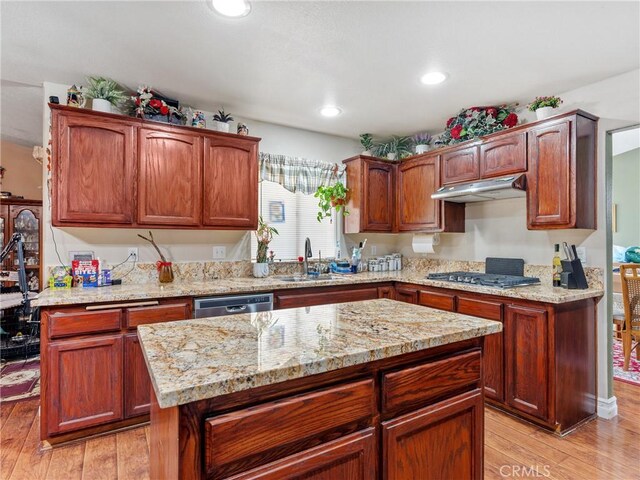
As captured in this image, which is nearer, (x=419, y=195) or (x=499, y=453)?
(x=499, y=453)

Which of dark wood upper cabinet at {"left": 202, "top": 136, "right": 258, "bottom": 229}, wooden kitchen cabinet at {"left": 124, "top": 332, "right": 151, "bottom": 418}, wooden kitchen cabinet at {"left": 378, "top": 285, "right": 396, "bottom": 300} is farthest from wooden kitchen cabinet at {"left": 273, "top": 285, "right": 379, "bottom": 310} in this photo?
wooden kitchen cabinet at {"left": 124, "top": 332, "right": 151, "bottom": 418}

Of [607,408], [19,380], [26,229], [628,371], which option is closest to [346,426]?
[607,408]

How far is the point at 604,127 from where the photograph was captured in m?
2.68

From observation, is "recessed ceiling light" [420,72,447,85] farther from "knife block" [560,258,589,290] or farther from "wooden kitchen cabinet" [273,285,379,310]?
"wooden kitchen cabinet" [273,285,379,310]

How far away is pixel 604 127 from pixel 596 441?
2.26 m

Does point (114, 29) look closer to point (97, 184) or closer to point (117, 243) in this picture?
point (97, 184)

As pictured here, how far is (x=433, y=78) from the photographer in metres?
2.69

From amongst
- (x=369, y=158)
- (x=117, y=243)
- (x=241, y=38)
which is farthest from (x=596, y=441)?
(x=117, y=243)

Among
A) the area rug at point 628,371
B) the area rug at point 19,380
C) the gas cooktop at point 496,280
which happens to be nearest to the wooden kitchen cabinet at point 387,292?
the gas cooktop at point 496,280

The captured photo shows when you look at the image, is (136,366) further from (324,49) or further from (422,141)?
(422,141)

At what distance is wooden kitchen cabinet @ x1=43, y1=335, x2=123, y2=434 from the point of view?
2.21 metres

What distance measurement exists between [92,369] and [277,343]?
1804 mm

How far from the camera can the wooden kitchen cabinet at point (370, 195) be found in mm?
3904

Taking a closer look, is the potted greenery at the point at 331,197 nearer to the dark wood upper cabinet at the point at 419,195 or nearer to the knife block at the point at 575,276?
the dark wood upper cabinet at the point at 419,195
